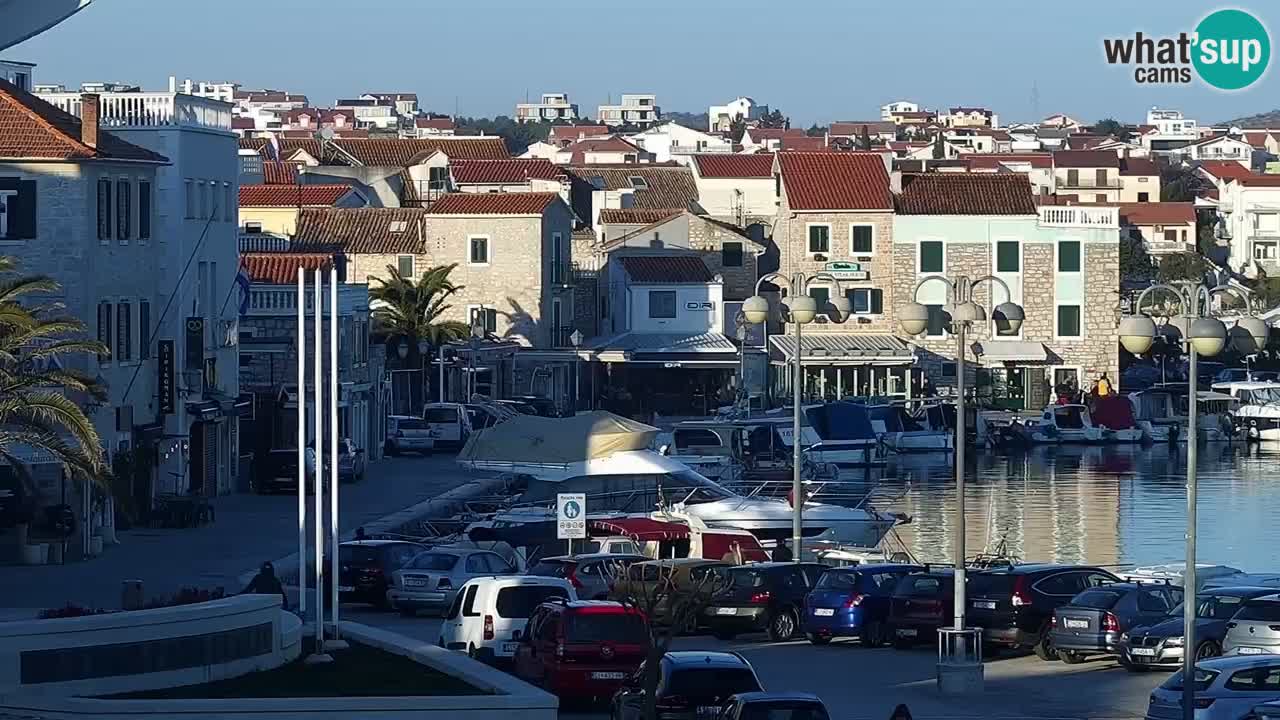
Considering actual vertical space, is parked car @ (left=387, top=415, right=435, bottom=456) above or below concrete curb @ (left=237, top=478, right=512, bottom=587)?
above

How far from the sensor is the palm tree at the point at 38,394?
1453 inches

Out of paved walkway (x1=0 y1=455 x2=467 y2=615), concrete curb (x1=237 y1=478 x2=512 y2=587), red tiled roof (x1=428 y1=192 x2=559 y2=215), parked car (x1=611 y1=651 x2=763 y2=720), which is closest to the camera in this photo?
parked car (x1=611 y1=651 x2=763 y2=720)

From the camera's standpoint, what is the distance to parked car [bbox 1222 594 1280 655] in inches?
1120

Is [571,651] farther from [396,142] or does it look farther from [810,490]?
[396,142]

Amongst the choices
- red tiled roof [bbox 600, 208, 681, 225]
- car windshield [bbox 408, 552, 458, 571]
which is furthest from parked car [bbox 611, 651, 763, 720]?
red tiled roof [bbox 600, 208, 681, 225]

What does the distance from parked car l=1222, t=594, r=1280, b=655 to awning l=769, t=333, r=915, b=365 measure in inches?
2610

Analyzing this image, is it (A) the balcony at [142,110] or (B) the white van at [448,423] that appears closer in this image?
(A) the balcony at [142,110]

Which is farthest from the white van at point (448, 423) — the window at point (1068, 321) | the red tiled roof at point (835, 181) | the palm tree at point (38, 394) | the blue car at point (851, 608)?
the blue car at point (851, 608)

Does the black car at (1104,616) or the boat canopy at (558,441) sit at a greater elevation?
the boat canopy at (558,441)

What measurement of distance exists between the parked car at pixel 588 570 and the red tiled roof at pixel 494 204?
178 ft

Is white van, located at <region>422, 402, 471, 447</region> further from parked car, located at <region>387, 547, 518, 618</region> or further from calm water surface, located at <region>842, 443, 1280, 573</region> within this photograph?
parked car, located at <region>387, 547, 518, 618</region>

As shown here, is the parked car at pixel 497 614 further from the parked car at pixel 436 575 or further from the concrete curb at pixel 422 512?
the concrete curb at pixel 422 512

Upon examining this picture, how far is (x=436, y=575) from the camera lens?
36406 millimetres

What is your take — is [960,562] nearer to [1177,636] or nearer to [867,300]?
[1177,636]
